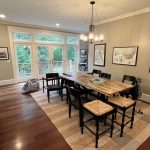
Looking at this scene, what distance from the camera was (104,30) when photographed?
4543mm

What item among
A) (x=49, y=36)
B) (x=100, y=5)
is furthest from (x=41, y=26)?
(x=100, y=5)

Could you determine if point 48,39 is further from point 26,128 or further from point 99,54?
point 26,128

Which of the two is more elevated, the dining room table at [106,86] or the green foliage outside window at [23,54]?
the green foliage outside window at [23,54]

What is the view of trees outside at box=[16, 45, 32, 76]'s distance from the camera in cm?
546

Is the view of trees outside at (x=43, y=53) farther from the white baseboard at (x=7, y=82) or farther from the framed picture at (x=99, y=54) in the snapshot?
the framed picture at (x=99, y=54)

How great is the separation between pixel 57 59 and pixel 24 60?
179cm

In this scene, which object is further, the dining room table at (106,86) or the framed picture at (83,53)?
the framed picture at (83,53)

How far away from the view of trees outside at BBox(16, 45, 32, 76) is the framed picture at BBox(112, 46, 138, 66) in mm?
4090

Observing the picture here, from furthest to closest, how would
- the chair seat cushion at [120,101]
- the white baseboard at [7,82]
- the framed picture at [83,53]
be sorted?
the framed picture at [83,53] → the white baseboard at [7,82] → the chair seat cushion at [120,101]

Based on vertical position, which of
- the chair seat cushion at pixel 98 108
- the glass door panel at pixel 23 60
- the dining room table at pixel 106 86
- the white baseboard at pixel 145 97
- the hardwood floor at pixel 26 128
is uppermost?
the glass door panel at pixel 23 60

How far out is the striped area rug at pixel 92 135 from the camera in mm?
1925

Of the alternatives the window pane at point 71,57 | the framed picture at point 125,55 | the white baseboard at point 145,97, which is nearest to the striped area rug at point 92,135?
the white baseboard at point 145,97

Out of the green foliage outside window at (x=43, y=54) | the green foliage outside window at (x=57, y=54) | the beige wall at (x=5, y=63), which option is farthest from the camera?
the green foliage outside window at (x=57, y=54)

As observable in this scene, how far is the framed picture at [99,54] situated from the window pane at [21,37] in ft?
10.9
